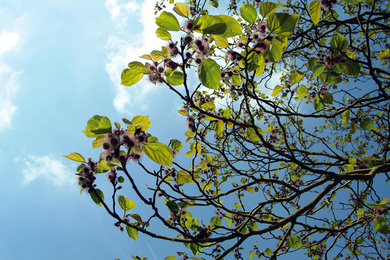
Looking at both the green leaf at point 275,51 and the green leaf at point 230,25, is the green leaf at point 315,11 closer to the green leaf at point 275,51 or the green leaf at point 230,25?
the green leaf at point 275,51

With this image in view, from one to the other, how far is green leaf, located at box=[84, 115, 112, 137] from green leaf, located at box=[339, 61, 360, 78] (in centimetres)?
277

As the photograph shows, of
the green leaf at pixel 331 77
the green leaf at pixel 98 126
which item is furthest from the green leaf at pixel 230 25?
the green leaf at pixel 331 77

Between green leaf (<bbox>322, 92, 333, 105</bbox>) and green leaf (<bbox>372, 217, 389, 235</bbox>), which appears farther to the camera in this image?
green leaf (<bbox>322, 92, 333, 105</bbox>)

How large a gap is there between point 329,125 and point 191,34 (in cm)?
739

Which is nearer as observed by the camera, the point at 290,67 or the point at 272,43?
the point at 272,43

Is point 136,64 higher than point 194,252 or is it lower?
higher

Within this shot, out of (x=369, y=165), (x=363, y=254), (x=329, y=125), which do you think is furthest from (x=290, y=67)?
(x=363, y=254)

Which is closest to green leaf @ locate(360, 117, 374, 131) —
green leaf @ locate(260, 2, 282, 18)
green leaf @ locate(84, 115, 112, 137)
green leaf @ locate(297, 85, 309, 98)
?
green leaf @ locate(297, 85, 309, 98)

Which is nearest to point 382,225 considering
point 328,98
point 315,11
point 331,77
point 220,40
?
point 328,98

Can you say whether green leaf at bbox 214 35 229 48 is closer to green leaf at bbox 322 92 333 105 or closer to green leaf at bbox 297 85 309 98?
green leaf at bbox 297 85 309 98

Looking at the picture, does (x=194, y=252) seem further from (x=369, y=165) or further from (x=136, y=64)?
(x=369, y=165)

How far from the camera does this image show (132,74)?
2049 millimetres

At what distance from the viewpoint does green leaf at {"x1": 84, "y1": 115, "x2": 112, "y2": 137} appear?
1.49 m

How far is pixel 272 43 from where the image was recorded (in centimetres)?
201
